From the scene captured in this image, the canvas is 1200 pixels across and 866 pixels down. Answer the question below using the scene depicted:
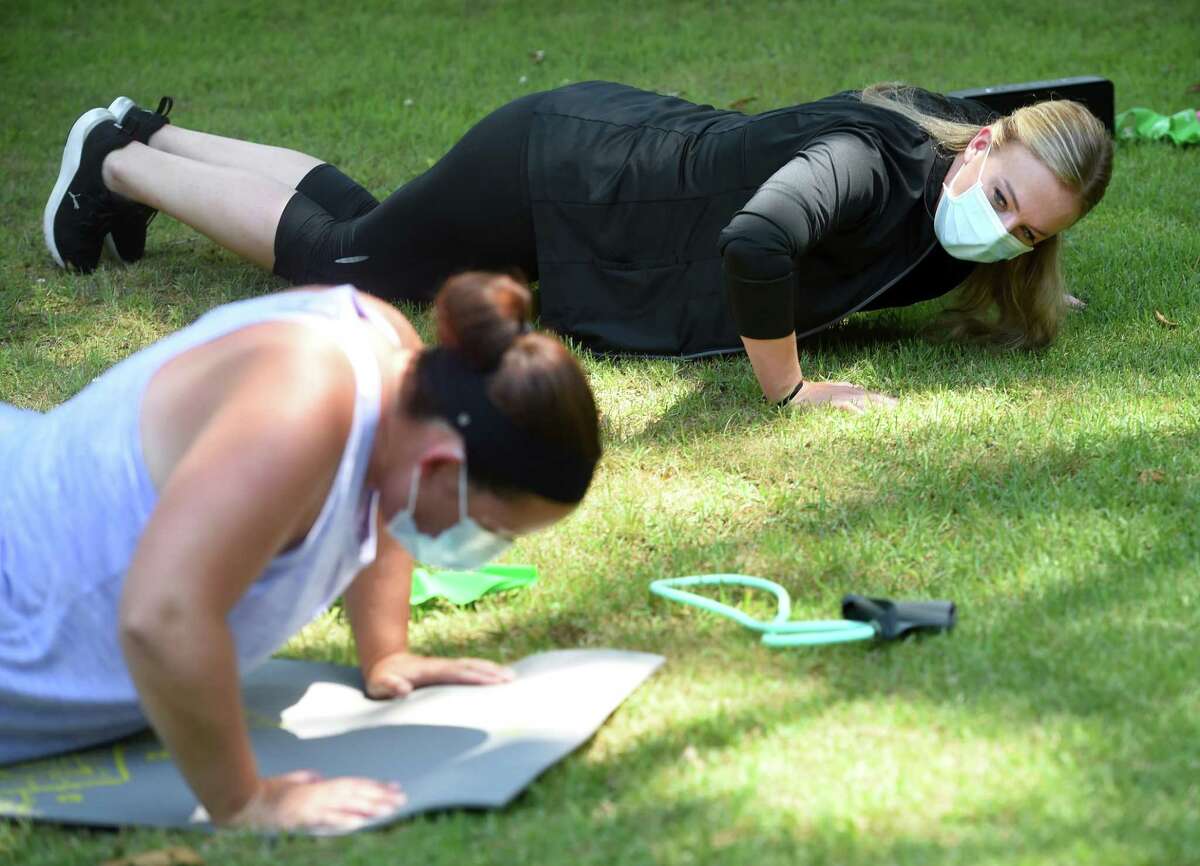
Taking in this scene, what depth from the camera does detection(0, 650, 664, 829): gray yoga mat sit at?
2.18 metres

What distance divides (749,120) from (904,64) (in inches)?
133

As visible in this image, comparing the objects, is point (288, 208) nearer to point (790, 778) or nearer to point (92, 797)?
point (92, 797)

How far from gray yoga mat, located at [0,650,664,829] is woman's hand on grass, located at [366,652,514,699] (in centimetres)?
2

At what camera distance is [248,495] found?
5.91ft

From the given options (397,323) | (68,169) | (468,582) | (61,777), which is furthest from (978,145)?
(68,169)

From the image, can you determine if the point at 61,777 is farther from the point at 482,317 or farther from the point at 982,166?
the point at 982,166

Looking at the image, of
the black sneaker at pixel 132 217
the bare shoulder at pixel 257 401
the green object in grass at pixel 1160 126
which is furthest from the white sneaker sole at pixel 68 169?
the green object in grass at pixel 1160 126

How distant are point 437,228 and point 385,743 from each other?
2.19m

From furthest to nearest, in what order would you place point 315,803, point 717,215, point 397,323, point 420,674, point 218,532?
point 717,215 < point 420,674 < point 397,323 < point 315,803 < point 218,532

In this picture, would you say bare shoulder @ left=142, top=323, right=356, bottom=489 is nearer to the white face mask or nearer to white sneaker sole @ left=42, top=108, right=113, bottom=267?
the white face mask

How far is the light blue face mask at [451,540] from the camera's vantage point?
1984mm

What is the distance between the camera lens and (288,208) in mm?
4473

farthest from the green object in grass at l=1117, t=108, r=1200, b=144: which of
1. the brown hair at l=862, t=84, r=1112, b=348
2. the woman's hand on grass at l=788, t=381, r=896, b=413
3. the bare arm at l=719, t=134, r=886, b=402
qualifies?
the woman's hand on grass at l=788, t=381, r=896, b=413

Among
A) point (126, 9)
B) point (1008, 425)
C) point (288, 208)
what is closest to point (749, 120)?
point (1008, 425)
